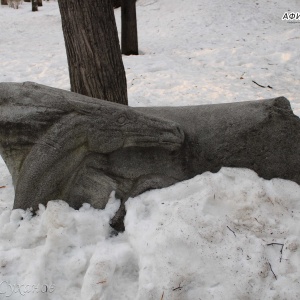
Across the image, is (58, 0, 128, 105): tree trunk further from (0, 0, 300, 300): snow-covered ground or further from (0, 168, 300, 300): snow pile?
(0, 168, 300, 300): snow pile

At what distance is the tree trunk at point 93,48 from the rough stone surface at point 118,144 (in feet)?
3.45

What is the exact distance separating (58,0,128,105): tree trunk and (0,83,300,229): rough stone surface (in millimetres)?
1052

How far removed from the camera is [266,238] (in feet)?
6.98

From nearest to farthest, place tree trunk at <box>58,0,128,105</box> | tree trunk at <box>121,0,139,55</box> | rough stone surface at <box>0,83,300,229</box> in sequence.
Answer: rough stone surface at <box>0,83,300,229</box> < tree trunk at <box>58,0,128,105</box> < tree trunk at <box>121,0,139,55</box>

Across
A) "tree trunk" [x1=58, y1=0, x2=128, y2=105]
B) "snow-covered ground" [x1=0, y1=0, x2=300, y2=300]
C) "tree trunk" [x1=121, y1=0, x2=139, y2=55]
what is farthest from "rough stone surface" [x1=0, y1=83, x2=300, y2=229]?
"tree trunk" [x1=121, y1=0, x2=139, y2=55]

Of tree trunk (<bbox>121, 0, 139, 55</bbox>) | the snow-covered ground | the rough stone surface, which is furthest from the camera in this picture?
tree trunk (<bbox>121, 0, 139, 55</bbox>)

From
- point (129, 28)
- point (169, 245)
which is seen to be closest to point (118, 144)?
point (169, 245)

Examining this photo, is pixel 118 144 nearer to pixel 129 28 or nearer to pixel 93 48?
pixel 93 48

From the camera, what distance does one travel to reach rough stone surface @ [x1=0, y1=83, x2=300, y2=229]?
2.25 metres

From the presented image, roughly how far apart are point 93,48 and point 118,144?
4.46 ft

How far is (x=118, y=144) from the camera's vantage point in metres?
2.33

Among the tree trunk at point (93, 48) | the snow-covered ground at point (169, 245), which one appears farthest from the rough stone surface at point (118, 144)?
the tree trunk at point (93, 48)

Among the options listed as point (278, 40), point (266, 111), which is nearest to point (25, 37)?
point (278, 40)

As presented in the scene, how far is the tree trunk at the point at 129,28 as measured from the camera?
6.14m
